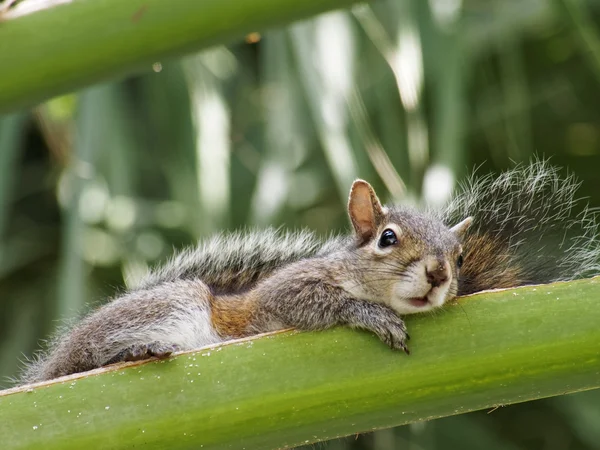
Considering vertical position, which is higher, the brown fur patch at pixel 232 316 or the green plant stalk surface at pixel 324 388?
the brown fur patch at pixel 232 316

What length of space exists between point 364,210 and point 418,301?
1.28 ft

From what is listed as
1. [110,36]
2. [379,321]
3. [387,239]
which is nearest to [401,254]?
[387,239]

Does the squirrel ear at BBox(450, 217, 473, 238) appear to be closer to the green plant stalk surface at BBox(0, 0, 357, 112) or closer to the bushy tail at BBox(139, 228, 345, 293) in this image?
the bushy tail at BBox(139, 228, 345, 293)

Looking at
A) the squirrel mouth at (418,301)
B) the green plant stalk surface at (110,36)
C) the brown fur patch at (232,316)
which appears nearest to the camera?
the green plant stalk surface at (110,36)

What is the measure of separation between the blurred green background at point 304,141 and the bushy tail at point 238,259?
0.25 ft

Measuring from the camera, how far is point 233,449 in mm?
1375

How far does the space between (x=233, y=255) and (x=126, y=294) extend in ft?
0.85

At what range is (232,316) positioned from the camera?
7.12 feet

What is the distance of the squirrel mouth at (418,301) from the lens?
1.79m

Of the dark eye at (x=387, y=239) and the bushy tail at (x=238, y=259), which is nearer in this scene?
the dark eye at (x=387, y=239)

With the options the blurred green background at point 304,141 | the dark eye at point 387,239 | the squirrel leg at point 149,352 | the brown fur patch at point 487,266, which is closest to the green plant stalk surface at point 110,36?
the blurred green background at point 304,141

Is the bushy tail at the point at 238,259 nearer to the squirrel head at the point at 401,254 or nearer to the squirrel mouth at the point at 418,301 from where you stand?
the squirrel head at the point at 401,254

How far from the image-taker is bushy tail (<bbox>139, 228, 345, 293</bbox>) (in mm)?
2244

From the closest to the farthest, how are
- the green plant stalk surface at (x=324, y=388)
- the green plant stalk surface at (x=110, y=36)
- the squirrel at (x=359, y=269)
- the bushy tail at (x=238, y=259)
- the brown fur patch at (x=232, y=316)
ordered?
the green plant stalk surface at (x=324, y=388) → the green plant stalk surface at (x=110, y=36) → the squirrel at (x=359, y=269) → the brown fur patch at (x=232, y=316) → the bushy tail at (x=238, y=259)
